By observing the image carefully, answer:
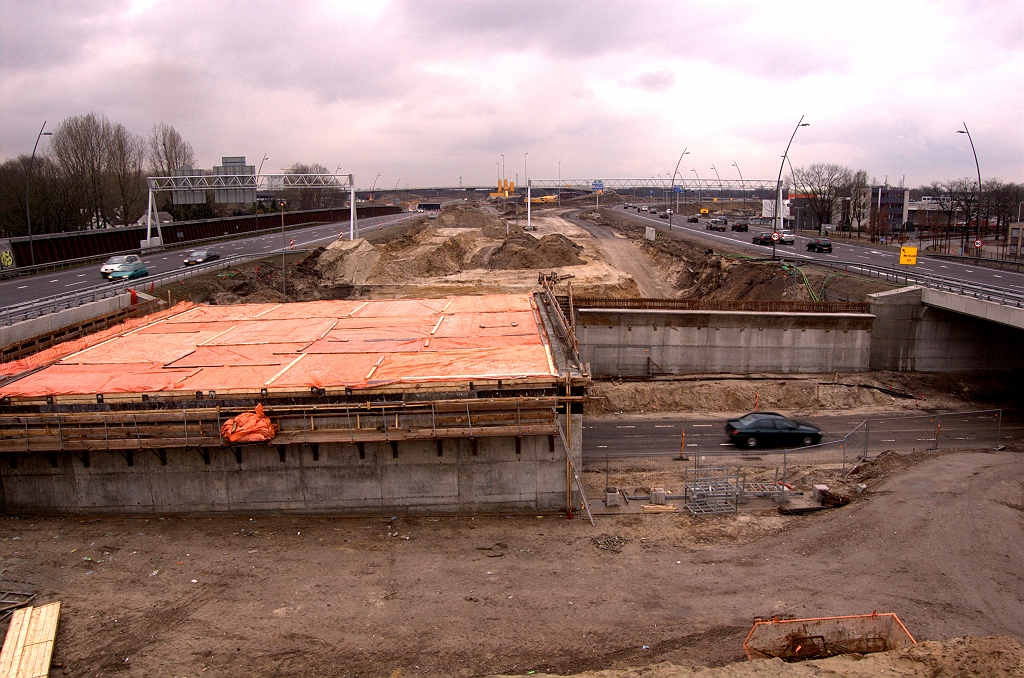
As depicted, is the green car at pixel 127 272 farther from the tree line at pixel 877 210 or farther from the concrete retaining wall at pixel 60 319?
the tree line at pixel 877 210

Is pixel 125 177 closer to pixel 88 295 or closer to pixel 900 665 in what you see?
pixel 88 295

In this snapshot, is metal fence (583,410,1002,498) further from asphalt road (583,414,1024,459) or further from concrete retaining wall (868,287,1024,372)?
concrete retaining wall (868,287,1024,372)

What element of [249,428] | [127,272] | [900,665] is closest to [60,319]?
[249,428]

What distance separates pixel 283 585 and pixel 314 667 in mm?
3284

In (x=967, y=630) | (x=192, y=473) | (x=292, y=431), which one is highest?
(x=292, y=431)

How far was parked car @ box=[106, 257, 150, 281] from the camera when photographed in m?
43.4

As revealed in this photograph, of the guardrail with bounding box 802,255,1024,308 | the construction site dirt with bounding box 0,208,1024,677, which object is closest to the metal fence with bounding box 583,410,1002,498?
the construction site dirt with bounding box 0,208,1024,677

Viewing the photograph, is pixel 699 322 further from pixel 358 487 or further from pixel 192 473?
pixel 192 473

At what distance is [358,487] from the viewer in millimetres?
18484

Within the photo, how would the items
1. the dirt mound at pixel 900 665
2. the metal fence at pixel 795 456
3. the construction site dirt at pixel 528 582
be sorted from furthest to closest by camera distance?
the metal fence at pixel 795 456, the construction site dirt at pixel 528 582, the dirt mound at pixel 900 665

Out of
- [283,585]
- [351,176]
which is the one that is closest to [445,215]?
[351,176]

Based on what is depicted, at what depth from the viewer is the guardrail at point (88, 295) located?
26.4 metres

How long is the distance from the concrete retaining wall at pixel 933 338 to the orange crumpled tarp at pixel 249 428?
3074cm

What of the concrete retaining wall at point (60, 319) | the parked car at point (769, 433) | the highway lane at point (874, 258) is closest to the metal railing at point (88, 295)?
the concrete retaining wall at point (60, 319)
